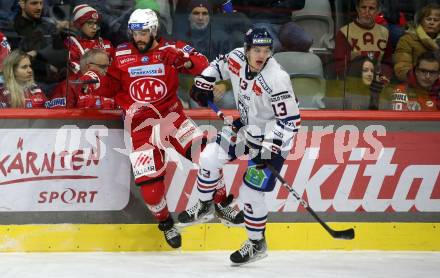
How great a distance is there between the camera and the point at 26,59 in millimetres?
6527

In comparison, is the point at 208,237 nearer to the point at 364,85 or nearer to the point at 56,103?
the point at 56,103

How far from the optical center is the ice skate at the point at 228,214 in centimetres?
664

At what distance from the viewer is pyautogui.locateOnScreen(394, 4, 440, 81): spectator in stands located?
277 inches

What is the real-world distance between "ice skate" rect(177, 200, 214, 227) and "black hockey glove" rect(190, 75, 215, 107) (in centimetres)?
60

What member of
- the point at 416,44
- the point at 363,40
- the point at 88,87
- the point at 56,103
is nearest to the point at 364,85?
the point at 363,40

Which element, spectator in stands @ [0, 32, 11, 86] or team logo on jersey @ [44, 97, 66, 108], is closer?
spectator in stands @ [0, 32, 11, 86]

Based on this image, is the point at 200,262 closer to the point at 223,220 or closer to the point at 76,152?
the point at 223,220

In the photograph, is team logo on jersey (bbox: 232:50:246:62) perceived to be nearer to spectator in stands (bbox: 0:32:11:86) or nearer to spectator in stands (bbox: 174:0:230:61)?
spectator in stands (bbox: 174:0:230:61)

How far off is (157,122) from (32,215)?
94cm

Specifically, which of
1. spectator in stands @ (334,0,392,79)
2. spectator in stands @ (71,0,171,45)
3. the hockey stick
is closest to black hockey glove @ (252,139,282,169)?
the hockey stick

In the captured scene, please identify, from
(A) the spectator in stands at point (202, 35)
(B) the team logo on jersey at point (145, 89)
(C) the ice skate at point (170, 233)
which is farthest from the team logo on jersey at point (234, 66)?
(C) the ice skate at point (170, 233)

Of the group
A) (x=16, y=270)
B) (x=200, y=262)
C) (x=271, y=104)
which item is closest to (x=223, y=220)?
(x=200, y=262)

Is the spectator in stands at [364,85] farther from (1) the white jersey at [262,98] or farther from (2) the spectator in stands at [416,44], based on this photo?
(1) the white jersey at [262,98]

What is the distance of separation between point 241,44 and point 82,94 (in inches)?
40.6
